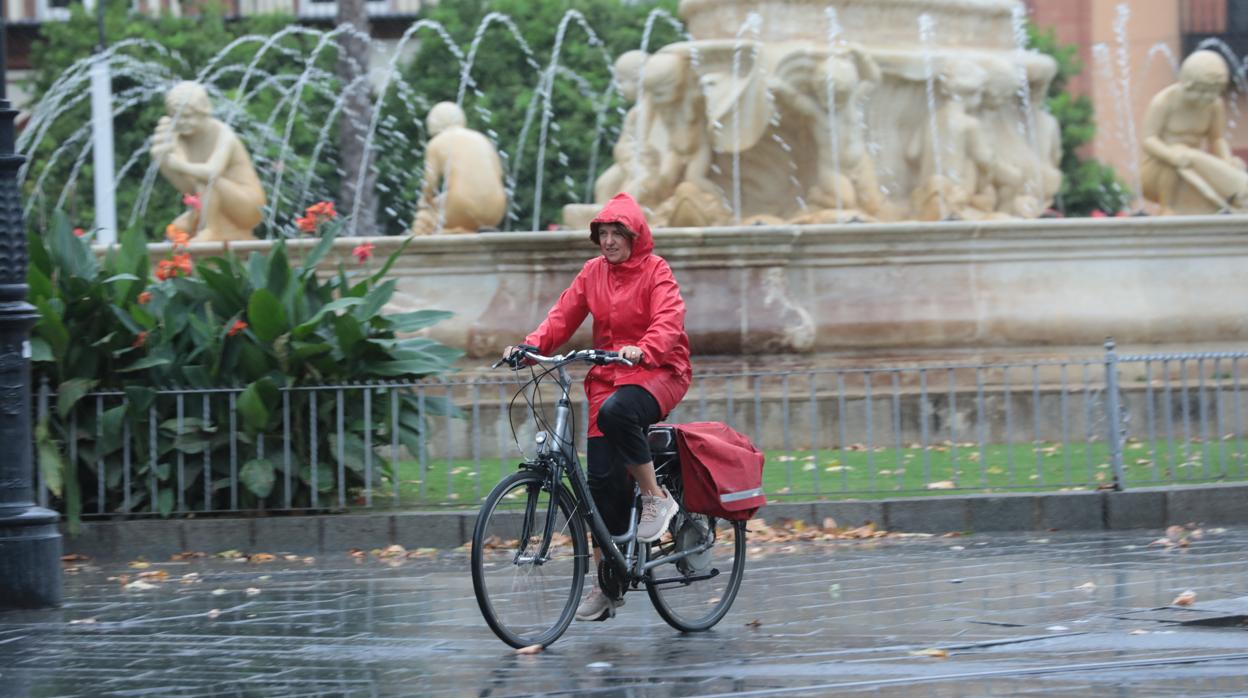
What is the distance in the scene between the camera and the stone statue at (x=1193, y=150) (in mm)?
16734

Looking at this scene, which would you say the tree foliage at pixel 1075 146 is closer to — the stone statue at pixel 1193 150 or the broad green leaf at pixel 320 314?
the stone statue at pixel 1193 150

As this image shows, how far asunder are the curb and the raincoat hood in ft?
11.3

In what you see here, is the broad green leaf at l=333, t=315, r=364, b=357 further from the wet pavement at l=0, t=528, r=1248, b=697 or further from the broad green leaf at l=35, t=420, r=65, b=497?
the broad green leaf at l=35, t=420, r=65, b=497

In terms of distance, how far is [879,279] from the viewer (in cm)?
1487

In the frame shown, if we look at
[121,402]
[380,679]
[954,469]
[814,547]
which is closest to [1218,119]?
[954,469]

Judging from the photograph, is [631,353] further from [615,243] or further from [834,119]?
[834,119]

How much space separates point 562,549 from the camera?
7.31m

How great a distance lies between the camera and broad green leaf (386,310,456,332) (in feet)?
36.2

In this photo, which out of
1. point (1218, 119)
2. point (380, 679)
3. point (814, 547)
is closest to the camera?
point (380, 679)

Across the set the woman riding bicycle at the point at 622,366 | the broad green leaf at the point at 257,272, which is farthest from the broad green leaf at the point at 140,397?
the woman riding bicycle at the point at 622,366

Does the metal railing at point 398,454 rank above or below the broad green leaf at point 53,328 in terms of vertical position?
below

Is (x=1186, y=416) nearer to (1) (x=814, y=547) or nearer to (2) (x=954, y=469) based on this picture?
(2) (x=954, y=469)

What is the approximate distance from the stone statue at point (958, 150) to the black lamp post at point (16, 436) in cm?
942

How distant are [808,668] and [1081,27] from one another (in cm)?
4401
